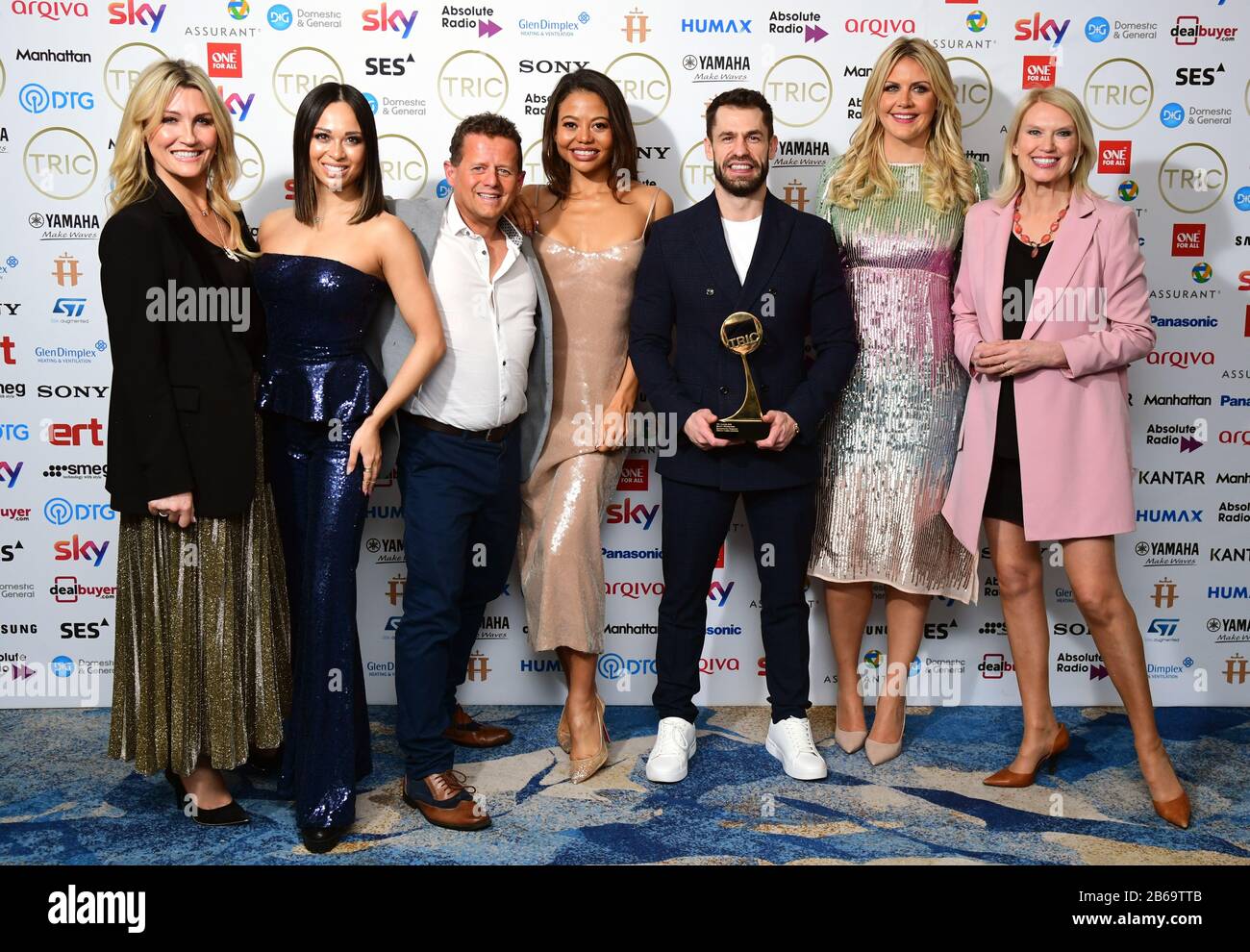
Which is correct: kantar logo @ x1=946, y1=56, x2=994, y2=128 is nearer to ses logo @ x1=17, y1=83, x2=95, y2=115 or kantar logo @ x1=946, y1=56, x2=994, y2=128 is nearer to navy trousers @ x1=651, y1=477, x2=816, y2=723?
navy trousers @ x1=651, y1=477, x2=816, y2=723

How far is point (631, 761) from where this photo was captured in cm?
349

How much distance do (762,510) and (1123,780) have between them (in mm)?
1353

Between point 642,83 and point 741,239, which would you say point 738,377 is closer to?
point 741,239

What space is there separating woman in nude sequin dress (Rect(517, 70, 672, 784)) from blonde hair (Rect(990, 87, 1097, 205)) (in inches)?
40.7

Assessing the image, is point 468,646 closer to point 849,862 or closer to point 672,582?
point 672,582

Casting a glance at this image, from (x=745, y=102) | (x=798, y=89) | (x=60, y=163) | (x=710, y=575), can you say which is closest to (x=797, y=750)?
(x=710, y=575)

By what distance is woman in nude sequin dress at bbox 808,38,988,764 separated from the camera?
334cm

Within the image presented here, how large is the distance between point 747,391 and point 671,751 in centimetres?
111

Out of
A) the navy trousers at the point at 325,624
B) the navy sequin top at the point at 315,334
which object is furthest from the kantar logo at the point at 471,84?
the navy trousers at the point at 325,624

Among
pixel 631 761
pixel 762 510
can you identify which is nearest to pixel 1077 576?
pixel 762 510

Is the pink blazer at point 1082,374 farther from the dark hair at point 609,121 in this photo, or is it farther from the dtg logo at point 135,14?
the dtg logo at point 135,14

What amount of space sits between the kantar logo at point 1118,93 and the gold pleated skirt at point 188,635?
2.94 m

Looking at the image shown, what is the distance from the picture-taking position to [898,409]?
3.39 meters

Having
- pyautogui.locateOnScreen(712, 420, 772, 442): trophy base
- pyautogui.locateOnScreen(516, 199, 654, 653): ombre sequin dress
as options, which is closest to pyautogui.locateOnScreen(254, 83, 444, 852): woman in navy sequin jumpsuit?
pyautogui.locateOnScreen(516, 199, 654, 653): ombre sequin dress
